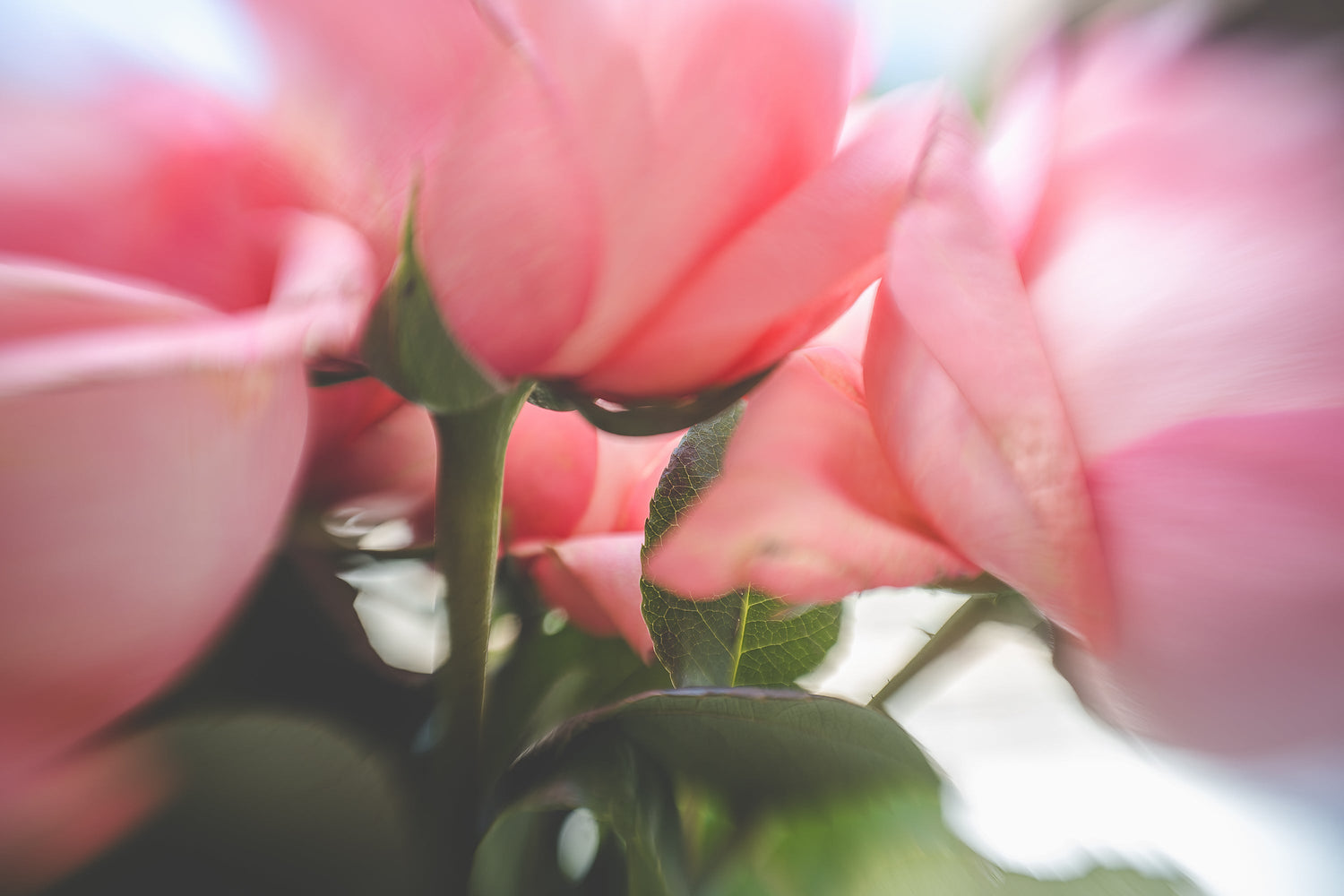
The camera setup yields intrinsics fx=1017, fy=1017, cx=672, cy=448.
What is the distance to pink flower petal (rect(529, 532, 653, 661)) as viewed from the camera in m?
0.21

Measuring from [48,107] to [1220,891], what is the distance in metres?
0.21

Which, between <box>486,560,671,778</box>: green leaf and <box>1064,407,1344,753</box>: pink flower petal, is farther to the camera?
<box>486,560,671,778</box>: green leaf

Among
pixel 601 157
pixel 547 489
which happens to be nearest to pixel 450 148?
pixel 601 157

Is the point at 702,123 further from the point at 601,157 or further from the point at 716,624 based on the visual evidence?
the point at 716,624

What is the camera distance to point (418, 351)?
138 millimetres

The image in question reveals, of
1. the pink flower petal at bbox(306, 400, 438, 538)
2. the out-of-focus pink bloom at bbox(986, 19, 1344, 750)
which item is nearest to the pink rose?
the out-of-focus pink bloom at bbox(986, 19, 1344, 750)

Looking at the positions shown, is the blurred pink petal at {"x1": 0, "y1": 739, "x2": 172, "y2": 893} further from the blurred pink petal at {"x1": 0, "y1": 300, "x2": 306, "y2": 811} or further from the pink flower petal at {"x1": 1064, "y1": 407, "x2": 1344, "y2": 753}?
the pink flower petal at {"x1": 1064, "y1": 407, "x2": 1344, "y2": 753}

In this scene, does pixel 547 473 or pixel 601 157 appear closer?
pixel 601 157

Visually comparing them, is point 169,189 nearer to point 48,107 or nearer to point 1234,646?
point 48,107

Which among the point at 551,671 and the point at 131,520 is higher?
the point at 131,520

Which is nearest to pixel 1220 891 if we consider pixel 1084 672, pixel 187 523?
pixel 1084 672

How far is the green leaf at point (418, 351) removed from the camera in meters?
0.13

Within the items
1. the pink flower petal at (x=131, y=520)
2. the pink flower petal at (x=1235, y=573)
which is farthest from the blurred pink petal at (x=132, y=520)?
the pink flower petal at (x=1235, y=573)

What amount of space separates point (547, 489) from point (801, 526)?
0.12 m
